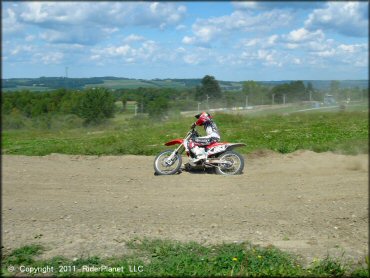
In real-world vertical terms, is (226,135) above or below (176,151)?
below

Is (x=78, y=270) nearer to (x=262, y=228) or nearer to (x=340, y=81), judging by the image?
(x=262, y=228)

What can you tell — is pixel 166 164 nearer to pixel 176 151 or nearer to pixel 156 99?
pixel 176 151

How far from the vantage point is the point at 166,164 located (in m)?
10.3

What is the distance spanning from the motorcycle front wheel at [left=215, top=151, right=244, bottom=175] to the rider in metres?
0.44

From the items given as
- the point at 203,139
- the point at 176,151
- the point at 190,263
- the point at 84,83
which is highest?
the point at 84,83

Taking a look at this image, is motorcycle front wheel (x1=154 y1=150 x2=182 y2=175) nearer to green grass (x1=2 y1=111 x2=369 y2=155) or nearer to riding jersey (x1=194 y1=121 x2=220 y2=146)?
riding jersey (x1=194 y1=121 x2=220 y2=146)

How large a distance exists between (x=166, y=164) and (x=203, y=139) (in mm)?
1026

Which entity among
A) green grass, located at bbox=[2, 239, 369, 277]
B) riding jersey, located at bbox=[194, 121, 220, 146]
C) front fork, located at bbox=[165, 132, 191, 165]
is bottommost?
green grass, located at bbox=[2, 239, 369, 277]

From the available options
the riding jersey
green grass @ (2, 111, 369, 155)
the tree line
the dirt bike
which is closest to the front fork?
the dirt bike

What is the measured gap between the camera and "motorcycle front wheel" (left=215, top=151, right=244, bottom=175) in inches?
399

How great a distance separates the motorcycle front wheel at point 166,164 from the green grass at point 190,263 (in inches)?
184

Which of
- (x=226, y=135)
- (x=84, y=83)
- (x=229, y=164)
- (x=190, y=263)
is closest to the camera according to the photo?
(x=190, y=263)

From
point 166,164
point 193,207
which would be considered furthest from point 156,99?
point 193,207

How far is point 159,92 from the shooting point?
16672 mm
